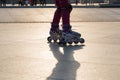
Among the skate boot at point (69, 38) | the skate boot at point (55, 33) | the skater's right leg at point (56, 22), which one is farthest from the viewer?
the skate boot at point (55, 33)

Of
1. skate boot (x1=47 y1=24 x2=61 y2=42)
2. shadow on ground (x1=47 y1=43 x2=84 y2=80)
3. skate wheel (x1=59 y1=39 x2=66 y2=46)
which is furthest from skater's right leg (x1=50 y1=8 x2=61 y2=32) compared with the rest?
shadow on ground (x1=47 y1=43 x2=84 y2=80)

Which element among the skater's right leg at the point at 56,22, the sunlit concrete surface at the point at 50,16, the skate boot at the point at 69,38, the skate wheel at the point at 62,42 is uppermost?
the skater's right leg at the point at 56,22

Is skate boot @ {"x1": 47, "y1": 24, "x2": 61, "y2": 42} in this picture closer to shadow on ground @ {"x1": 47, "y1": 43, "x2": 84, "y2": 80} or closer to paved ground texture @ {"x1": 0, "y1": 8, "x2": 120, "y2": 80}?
paved ground texture @ {"x1": 0, "y1": 8, "x2": 120, "y2": 80}

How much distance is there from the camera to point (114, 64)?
29.6 feet

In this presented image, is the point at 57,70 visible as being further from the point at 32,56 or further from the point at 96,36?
the point at 96,36

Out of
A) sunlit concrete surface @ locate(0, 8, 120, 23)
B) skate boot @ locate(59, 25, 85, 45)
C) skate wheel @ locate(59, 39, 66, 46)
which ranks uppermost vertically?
skate boot @ locate(59, 25, 85, 45)

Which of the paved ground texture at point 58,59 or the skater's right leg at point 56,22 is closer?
the paved ground texture at point 58,59

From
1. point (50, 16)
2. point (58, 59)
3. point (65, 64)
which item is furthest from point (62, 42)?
point (50, 16)

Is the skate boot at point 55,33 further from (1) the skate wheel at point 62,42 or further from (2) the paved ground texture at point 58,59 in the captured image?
(1) the skate wheel at point 62,42

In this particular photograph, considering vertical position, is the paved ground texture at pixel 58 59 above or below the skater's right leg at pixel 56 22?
below

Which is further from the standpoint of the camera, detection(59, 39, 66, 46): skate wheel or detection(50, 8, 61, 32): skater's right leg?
detection(50, 8, 61, 32): skater's right leg

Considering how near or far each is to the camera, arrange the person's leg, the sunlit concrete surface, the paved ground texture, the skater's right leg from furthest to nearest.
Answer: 1. the sunlit concrete surface
2. the skater's right leg
3. the person's leg
4. the paved ground texture

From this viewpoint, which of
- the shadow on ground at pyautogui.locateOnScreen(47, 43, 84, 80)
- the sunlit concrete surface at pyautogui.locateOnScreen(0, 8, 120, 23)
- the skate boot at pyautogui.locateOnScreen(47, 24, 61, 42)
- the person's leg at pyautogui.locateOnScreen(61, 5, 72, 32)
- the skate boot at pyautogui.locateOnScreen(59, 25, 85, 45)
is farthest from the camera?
the sunlit concrete surface at pyautogui.locateOnScreen(0, 8, 120, 23)

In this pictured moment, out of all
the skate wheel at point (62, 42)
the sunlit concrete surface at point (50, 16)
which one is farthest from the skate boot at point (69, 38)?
the sunlit concrete surface at point (50, 16)
